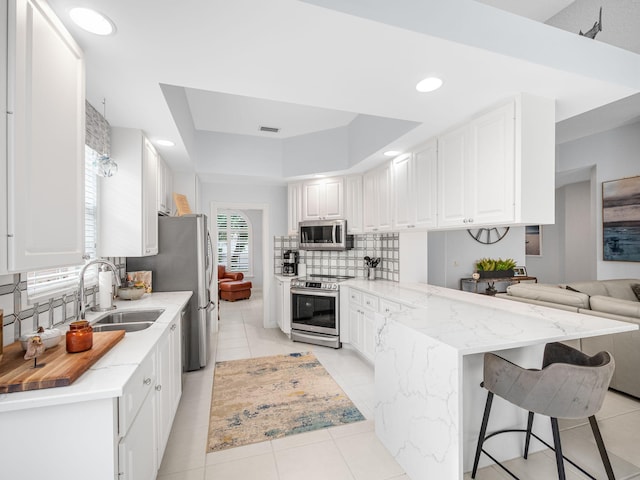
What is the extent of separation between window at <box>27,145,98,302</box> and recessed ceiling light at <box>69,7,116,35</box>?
0.83 meters

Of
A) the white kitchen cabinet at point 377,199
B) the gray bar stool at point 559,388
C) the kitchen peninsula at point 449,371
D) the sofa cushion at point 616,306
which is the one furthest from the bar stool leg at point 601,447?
the white kitchen cabinet at point 377,199

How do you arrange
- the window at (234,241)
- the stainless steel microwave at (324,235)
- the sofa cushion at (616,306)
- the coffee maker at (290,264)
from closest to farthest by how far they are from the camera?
the sofa cushion at (616,306) < the stainless steel microwave at (324,235) < the coffee maker at (290,264) < the window at (234,241)

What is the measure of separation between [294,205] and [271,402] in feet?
9.23

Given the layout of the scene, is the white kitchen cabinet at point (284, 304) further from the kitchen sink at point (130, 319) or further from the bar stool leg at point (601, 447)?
the bar stool leg at point (601, 447)

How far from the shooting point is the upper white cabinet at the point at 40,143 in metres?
1.06

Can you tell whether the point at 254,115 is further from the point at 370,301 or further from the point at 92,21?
the point at 370,301

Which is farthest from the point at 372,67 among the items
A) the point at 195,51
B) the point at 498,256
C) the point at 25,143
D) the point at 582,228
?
the point at 582,228

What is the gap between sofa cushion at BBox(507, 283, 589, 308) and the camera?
2879 mm

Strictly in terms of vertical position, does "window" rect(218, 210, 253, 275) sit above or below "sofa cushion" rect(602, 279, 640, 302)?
above

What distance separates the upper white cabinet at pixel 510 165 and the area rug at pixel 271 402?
192cm

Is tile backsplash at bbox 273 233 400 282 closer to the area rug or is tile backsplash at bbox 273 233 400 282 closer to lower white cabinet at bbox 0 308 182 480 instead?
the area rug

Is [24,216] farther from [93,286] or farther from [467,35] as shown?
[467,35]

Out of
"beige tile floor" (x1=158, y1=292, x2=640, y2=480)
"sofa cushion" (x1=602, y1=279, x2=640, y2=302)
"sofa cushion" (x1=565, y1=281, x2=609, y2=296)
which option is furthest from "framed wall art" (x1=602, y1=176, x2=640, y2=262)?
"beige tile floor" (x1=158, y1=292, x2=640, y2=480)

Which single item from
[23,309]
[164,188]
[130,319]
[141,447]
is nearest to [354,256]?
[164,188]
